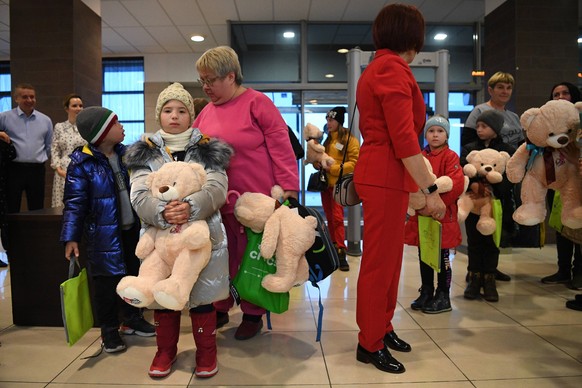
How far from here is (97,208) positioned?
2229 mm

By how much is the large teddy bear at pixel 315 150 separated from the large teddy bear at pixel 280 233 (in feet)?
6.95

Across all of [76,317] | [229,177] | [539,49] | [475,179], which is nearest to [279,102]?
[539,49]

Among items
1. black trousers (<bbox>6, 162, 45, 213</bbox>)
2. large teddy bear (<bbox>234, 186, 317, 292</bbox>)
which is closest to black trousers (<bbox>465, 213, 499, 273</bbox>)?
large teddy bear (<bbox>234, 186, 317, 292</bbox>)

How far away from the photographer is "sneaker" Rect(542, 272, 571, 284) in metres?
3.54

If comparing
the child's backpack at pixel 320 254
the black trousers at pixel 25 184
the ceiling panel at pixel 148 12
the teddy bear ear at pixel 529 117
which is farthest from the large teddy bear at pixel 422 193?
the ceiling panel at pixel 148 12

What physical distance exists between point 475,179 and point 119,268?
222 cm

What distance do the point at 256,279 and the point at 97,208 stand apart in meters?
0.85

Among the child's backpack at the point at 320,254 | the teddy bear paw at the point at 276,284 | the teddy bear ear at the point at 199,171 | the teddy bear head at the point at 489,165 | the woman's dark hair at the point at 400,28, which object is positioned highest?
the woman's dark hair at the point at 400,28

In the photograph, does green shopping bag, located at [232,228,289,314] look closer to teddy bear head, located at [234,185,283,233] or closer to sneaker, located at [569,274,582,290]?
teddy bear head, located at [234,185,283,233]

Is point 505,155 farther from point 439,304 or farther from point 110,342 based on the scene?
point 110,342

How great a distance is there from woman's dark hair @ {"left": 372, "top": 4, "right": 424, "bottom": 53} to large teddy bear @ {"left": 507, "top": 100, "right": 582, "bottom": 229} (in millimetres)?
809

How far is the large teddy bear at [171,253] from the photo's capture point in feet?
5.72

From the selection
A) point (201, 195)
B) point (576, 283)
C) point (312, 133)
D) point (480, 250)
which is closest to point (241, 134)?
point (201, 195)

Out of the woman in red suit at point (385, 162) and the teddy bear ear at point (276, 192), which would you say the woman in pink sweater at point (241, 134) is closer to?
the teddy bear ear at point (276, 192)
